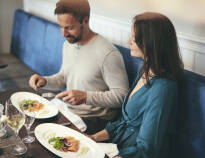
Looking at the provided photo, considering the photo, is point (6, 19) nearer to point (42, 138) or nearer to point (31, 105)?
point (31, 105)

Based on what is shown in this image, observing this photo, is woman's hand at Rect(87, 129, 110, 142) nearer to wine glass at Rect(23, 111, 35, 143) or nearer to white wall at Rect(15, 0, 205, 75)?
wine glass at Rect(23, 111, 35, 143)

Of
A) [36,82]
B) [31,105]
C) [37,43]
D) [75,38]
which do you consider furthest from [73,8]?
[37,43]

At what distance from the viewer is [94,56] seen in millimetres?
1988

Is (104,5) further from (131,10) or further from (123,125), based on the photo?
(123,125)

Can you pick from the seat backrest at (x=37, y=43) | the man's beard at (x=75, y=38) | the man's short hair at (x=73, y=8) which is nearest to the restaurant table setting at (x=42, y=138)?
the man's beard at (x=75, y=38)

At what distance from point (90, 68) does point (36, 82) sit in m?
0.40

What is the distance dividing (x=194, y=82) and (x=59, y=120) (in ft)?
2.39

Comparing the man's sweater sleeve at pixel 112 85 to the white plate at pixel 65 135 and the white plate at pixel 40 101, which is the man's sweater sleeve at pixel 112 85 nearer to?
the white plate at pixel 40 101

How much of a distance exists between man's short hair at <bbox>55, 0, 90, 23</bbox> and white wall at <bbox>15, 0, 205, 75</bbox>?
52cm

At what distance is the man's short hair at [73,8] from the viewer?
1988 mm

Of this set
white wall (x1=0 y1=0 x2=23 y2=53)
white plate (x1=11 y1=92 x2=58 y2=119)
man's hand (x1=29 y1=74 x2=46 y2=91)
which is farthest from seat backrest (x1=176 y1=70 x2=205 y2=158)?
white wall (x1=0 y1=0 x2=23 y2=53)

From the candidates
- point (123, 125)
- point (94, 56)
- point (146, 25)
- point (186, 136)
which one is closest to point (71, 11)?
point (94, 56)

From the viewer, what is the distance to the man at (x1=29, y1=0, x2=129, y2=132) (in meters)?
1.88

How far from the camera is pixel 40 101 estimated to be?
1.84m
